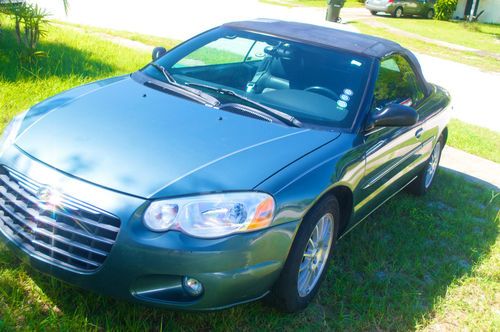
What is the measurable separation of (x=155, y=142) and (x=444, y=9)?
3341 cm

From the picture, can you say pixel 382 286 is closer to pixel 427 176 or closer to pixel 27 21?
pixel 427 176

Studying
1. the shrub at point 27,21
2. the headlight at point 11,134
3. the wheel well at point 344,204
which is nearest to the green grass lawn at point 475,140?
the wheel well at point 344,204

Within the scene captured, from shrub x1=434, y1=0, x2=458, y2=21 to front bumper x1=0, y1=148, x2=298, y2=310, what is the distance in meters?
33.5

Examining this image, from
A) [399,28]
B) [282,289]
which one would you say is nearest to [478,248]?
[282,289]

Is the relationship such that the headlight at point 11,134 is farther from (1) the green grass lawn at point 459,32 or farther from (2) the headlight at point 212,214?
(1) the green grass lawn at point 459,32

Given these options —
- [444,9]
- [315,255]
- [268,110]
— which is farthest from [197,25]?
[444,9]

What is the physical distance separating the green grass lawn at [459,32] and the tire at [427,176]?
57.5 ft

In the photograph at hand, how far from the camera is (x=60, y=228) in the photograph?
8.88 feet

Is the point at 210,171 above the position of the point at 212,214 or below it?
above

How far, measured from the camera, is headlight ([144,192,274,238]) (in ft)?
8.73

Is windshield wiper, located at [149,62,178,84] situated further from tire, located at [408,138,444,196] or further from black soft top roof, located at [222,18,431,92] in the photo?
tire, located at [408,138,444,196]

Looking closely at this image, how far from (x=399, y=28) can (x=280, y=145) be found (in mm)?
24745

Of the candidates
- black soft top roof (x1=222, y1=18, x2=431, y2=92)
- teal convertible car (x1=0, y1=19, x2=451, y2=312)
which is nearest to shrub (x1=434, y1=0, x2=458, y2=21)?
black soft top roof (x1=222, y1=18, x2=431, y2=92)

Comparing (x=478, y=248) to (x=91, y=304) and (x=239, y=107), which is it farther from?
(x=91, y=304)
